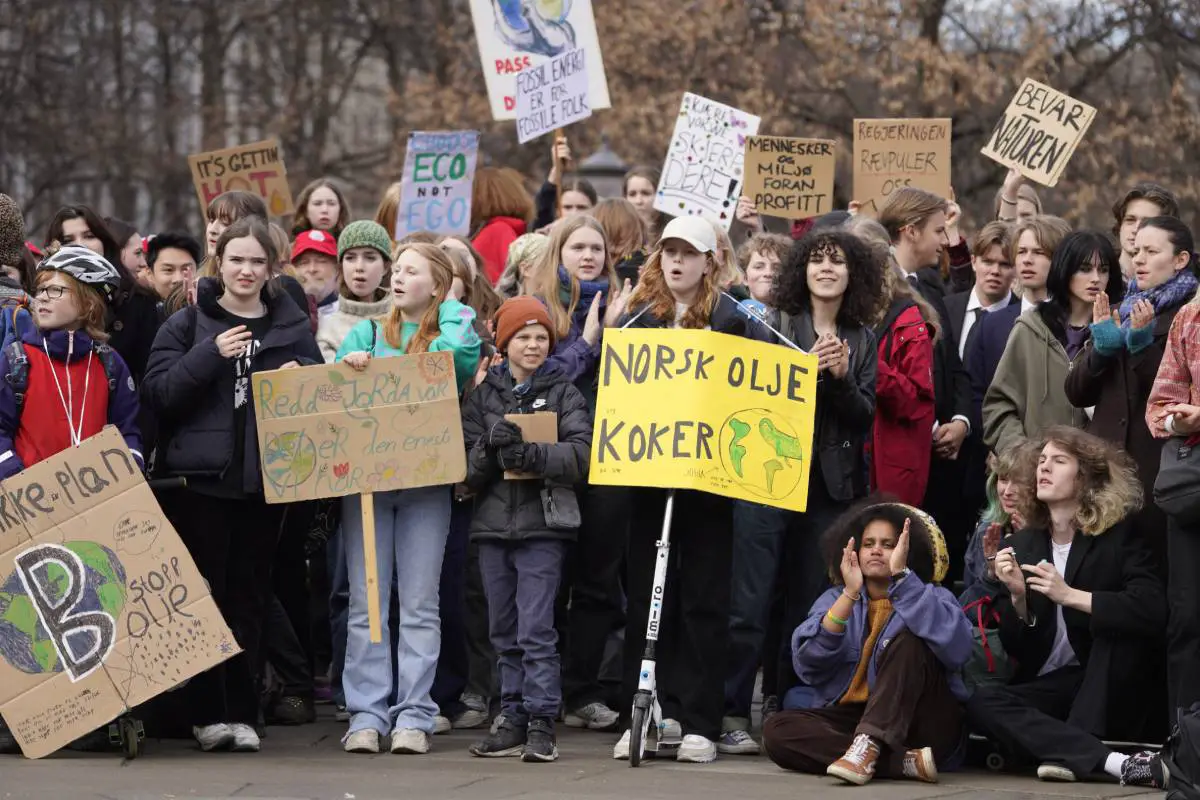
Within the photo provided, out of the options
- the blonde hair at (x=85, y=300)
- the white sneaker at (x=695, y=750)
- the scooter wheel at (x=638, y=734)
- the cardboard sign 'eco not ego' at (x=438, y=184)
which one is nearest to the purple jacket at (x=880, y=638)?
the white sneaker at (x=695, y=750)

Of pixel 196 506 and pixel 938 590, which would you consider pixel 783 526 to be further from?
pixel 196 506

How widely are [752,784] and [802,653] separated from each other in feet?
1.96

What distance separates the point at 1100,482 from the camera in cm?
801

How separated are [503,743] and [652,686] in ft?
2.25

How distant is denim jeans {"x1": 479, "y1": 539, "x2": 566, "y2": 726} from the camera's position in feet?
26.3

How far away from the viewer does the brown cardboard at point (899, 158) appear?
37.8 feet

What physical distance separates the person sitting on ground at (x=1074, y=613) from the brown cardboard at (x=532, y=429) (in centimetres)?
183

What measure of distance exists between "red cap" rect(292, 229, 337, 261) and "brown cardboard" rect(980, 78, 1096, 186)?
3615 mm

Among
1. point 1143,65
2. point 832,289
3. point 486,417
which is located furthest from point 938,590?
point 1143,65

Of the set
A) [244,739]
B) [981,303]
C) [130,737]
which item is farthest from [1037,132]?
[130,737]

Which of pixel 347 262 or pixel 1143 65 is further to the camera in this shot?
pixel 1143 65

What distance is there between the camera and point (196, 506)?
8125 millimetres

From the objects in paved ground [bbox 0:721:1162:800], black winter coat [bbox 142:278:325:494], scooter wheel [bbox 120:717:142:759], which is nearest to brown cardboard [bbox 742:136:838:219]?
black winter coat [bbox 142:278:325:494]

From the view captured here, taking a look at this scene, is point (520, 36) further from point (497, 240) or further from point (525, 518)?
point (525, 518)
